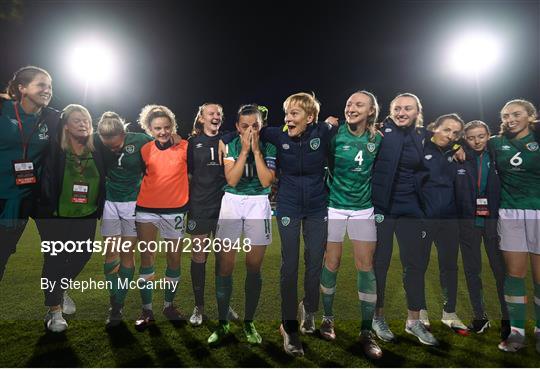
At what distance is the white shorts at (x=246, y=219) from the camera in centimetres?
348

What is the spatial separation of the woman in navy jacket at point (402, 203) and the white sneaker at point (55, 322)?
2.91 metres

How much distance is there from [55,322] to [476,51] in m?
17.5

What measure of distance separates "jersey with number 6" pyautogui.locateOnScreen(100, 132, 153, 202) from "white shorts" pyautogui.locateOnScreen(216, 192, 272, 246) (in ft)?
3.48

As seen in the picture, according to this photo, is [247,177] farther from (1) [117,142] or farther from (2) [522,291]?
(2) [522,291]

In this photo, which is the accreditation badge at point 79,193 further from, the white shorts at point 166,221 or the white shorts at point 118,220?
the white shorts at point 166,221

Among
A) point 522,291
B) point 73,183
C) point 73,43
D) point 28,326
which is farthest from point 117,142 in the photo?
point 73,43

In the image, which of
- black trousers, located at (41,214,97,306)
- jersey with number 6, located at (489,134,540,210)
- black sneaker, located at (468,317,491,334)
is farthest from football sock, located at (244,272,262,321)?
jersey with number 6, located at (489,134,540,210)

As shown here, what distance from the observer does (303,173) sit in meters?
3.47

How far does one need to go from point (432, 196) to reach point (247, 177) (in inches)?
74.4

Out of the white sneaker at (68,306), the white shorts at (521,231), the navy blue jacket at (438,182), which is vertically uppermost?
the navy blue jacket at (438,182)

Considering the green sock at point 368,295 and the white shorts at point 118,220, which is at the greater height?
the white shorts at point 118,220

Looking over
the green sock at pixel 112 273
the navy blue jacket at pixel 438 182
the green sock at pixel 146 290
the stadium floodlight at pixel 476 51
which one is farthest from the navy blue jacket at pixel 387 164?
the stadium floodlight at pixel 476 51

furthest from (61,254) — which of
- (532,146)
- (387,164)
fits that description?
(532,146)

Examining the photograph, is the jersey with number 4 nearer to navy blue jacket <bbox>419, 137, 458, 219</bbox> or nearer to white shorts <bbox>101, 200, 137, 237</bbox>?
white shorts <bbox>101, 200, 137, 237</bbox>
